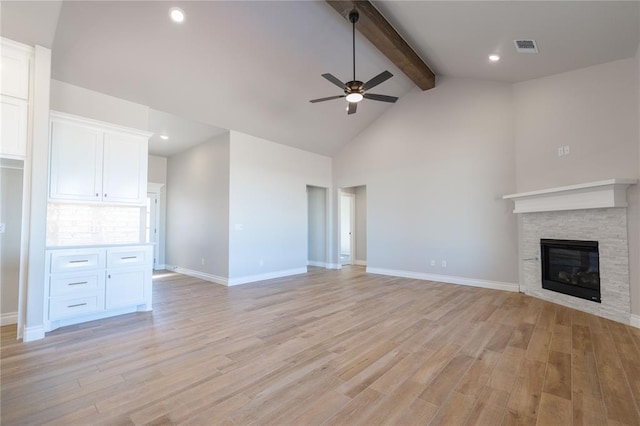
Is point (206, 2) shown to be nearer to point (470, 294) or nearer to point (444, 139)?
point (444, 139)

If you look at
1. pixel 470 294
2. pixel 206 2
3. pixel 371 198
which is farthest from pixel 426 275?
pixel 206 2

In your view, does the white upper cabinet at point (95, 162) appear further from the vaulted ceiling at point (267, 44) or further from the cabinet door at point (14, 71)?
the vaulted ceiling at point (267, 44)

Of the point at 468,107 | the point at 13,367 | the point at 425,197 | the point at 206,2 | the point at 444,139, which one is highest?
the point at 206,2

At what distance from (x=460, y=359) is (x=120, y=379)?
2.71 meters

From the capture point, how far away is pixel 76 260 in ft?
10.9

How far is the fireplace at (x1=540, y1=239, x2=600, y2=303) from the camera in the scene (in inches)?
149

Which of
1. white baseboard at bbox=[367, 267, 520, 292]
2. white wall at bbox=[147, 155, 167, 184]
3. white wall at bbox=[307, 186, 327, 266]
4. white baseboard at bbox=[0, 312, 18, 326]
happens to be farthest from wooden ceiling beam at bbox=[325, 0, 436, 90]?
white wall at bbox=[147, 155, 167, 184]

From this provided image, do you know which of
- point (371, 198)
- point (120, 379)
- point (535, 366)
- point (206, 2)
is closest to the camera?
point (120, 379)

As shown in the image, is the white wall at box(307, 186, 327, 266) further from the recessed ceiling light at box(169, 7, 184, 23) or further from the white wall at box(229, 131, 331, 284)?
the recessed ceiling light at box(169, 7, 184, 23)

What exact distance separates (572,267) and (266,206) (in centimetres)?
528

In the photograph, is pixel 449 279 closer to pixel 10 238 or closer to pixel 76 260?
pixel 76 260

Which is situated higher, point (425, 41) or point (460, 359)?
point (425, 41)

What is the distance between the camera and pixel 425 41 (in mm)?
4441

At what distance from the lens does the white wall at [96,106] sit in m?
3.74
